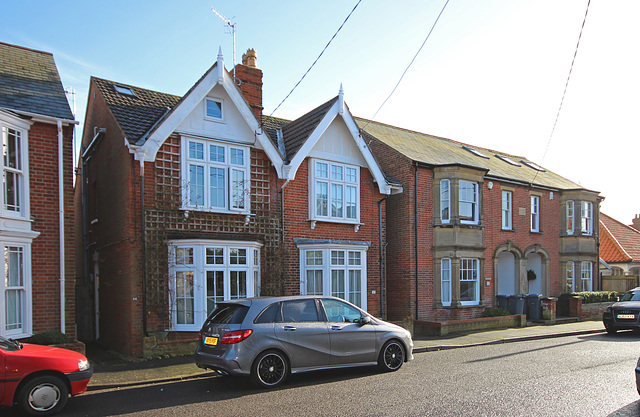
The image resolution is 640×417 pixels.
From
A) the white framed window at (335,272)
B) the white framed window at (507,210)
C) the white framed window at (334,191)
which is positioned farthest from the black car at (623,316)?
the white framed window at (334,191)

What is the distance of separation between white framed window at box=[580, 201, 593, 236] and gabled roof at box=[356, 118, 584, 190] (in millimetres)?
1122

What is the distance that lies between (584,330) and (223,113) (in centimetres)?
1447

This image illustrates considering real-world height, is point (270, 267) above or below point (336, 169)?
below

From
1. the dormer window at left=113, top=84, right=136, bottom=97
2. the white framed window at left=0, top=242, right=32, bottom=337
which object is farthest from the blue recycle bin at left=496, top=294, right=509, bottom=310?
the white framed window at left=0, top=242, right=32, bottom=337

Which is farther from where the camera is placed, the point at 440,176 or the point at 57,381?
the point at 440,176

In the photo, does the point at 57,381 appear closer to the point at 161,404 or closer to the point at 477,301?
the point at 161,404

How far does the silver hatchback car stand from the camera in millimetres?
8641

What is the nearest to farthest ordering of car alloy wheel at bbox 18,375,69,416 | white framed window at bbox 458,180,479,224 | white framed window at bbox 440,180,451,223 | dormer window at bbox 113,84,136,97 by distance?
car alloy wheel at bbox 18,375,69,416, dormer window at bbox 113,84,136,97, white framed window at bbox 440,180,451,223, white framed window at bbox 458,180,479,224

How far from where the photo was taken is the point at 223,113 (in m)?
14.4

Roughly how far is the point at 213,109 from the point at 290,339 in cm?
773

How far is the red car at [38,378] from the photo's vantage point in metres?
6.96

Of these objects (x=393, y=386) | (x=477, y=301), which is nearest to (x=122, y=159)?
(x=393, y=386)

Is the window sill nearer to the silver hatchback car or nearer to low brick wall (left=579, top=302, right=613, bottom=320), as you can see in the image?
the silver hatchback car

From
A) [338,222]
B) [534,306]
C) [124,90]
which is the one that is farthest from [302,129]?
[534,306]
